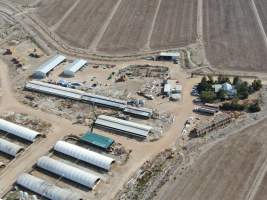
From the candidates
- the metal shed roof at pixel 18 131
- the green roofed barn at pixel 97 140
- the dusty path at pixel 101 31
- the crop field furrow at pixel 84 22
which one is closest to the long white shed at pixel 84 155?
the green roofed barn at pixel 97 140

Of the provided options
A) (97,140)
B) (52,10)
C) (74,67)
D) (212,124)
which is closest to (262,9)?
(212,124)

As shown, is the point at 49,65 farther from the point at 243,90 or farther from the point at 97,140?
the point at 243,90

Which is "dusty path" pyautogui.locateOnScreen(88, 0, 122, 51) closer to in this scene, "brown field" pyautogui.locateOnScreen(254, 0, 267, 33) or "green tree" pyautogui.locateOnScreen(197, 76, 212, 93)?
"green tree" pyautogui.locateOnScreen(197, 76, 212, 93)

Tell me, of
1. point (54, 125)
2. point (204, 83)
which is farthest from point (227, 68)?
point (54, 125)

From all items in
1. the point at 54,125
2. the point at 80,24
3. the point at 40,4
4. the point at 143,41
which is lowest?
the point at 54,125

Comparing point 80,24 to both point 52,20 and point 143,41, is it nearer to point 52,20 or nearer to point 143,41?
point 52,20

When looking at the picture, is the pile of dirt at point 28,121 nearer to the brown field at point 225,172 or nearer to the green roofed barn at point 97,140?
the green roofed barn at point 97,140
